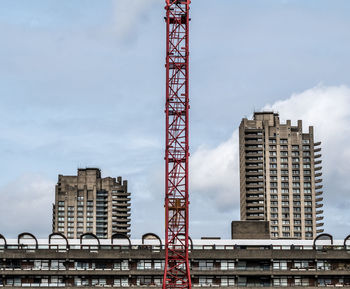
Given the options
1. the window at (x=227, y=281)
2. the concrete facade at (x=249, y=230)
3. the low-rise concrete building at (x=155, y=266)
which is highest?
the concrete facade at (x=249, y=230)

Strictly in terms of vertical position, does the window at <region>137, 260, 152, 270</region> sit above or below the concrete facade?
below

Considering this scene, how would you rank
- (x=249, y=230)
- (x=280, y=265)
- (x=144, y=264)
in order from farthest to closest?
1. (x=249, y=230)
2. (x=280, y=265)
3. (x=144, y=264)

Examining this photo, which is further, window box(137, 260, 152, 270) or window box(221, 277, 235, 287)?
window box(137, 260, 152, 270)

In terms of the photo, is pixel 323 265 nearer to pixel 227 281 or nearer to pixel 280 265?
pixel 280 265

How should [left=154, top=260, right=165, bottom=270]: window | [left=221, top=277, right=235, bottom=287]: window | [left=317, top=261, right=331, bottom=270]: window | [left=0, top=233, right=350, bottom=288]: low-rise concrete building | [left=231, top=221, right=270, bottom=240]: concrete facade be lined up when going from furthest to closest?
[left=231, top=221, right=270, bottom=240]: concrete facade < [left=317, top=261, right=331, bottom=270]: window < [left=154, top=260, right=165, bottom=270]: window < [left=221, top=277, right=235, bottom=287]: window < [left=0, top=233, right=350, bottom=288]: low-rise concrete building

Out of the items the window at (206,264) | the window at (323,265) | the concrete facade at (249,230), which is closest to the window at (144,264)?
the window at (206,264)

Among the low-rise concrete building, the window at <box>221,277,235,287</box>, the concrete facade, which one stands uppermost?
the concrete facade

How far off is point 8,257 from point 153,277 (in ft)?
82.5

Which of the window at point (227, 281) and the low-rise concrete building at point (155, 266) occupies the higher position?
the low-rise concrete building at point (155, 266)

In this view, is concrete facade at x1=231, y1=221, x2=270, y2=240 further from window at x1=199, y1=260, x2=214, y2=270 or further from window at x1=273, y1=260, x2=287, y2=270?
window at x1=199, y1=260, x2=214, y2=270

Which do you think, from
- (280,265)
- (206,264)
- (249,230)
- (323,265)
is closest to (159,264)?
(206,264)

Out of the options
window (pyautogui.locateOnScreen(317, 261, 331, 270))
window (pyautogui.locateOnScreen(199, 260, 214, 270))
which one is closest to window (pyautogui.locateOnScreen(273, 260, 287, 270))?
window (pyautogui.locateOnScreen(317, 261, 331, 270))

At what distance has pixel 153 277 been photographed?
146 metres

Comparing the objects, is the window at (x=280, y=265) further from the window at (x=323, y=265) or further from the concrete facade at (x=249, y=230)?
the concrete facade at (x=249, y=230)
